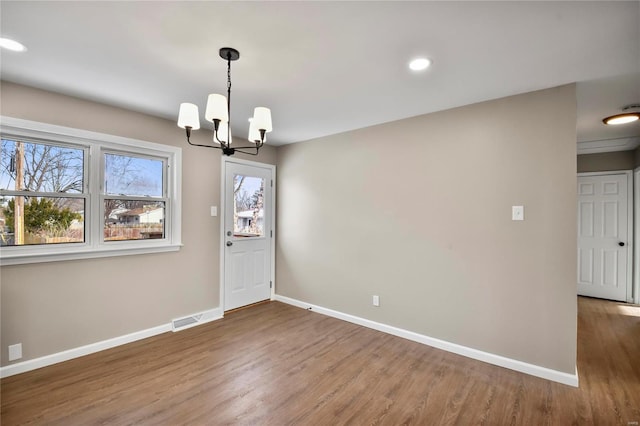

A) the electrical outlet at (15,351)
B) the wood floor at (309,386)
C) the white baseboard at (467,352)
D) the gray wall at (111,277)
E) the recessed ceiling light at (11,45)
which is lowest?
the wood floor at (309,386)

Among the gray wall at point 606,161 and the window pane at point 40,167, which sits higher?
the gray wall at point 606,161

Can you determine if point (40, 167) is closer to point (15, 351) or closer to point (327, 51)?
point (15, 351)

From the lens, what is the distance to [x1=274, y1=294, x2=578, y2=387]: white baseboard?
2.37 m

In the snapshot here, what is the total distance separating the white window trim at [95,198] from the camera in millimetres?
2439

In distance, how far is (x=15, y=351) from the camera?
240 centimetres

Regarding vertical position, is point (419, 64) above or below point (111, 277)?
above

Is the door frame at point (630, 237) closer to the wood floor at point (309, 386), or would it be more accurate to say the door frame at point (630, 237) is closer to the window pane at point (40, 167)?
the wood floor at point (309, 386)

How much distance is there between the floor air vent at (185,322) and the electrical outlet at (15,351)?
123 cm

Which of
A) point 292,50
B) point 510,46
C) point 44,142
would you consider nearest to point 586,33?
point 510,46

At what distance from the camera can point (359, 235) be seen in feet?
12.0

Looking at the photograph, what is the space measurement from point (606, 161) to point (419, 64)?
4541mm

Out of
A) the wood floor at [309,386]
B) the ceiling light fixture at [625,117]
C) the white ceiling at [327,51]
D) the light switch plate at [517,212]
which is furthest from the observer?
the ceiling light fixture at [625,117]

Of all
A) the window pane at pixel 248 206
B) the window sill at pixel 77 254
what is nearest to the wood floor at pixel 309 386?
the window sill at pixel 77 254

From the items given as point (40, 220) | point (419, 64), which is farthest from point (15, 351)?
point (419, 64)
